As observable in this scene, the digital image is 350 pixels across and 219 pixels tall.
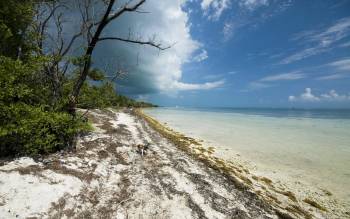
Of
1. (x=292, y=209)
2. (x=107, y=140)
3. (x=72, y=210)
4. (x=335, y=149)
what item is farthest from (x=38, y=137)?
(x=335, y=149)

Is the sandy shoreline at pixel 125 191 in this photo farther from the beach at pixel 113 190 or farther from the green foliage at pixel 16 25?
the green foliage at pixel 16 25

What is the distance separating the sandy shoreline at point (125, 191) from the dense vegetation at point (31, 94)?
77 centimetres

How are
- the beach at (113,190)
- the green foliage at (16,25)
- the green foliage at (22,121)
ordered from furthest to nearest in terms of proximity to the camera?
the green foliage at (16,25) → the green foliage at (22,121) → the beach at (113,190)

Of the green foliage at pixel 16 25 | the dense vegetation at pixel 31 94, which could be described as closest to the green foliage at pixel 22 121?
the dense vegetation at pixel 31 94

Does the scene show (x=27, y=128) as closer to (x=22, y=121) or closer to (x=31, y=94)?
(x=22, y=121)

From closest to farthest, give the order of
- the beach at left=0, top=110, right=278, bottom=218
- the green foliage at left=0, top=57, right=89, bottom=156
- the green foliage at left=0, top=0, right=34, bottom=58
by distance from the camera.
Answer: the beach at left=0, top=110, right=278, bottom=218 < the green foliage at left=0, top=57, right=89, bottom=156 < the green foliage at left=0, top=0, right=34, bottom=58

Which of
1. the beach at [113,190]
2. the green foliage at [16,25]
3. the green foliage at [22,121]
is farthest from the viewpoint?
the green foliage at [16,25]

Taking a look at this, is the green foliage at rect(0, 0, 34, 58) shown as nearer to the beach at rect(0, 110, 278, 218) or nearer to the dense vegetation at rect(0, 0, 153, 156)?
the dense vegetation at rect(0, 0, 153, 156)

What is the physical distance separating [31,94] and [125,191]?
543 cm

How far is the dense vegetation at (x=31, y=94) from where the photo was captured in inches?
276

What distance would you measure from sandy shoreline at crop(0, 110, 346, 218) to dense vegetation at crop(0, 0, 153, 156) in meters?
0.77

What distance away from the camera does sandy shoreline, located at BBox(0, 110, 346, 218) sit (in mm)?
5770


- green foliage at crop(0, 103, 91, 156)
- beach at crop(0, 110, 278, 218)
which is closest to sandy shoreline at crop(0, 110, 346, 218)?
beach at crop(0, 110, 278, 218)

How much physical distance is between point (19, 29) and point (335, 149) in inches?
1001
